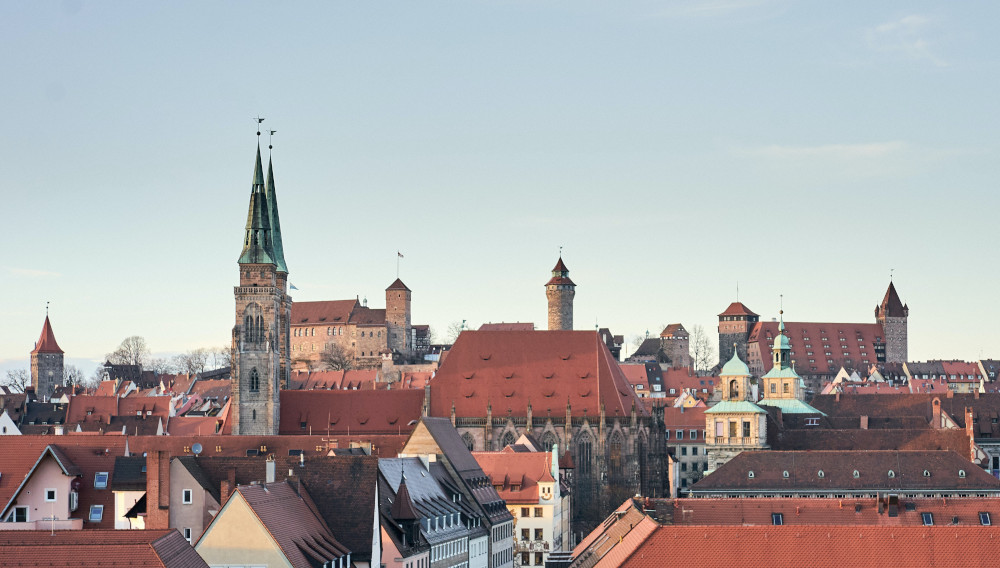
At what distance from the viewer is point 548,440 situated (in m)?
131

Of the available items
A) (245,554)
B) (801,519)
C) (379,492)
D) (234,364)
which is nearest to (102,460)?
(379,492)

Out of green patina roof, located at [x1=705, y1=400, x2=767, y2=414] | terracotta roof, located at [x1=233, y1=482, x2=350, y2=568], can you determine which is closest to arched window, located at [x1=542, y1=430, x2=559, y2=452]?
green patina roof, located at [x1=705, y1=400, x2=767, y2=414]

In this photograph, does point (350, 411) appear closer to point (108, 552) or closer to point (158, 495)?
point (158, 495)

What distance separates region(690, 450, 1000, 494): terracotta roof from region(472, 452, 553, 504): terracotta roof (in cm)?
1576

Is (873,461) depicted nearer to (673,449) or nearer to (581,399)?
(581,399)

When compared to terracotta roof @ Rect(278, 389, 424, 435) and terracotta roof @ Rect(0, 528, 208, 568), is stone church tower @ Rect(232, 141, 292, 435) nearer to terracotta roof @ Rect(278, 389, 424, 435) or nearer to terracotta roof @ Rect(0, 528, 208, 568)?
terracotta roof @ Rect(278, 389, 424, 435)

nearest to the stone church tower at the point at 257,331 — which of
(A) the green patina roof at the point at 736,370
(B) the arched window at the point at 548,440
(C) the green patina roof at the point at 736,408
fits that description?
(B) the arched window at the point at 548,440

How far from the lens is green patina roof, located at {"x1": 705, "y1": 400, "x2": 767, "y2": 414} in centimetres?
14162

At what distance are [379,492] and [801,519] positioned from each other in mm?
20416

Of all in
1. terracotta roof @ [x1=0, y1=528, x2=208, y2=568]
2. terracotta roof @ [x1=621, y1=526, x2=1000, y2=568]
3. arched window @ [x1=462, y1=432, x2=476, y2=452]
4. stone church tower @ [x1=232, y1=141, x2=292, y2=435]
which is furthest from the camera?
arched window @ [x1=462, y1=432, x2=476, y2=452]

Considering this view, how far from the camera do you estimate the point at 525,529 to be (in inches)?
4146

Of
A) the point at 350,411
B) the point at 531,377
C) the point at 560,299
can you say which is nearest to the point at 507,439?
the point at 531,377

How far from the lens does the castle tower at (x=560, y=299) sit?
192125 mm

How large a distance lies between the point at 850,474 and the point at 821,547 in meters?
64.9
